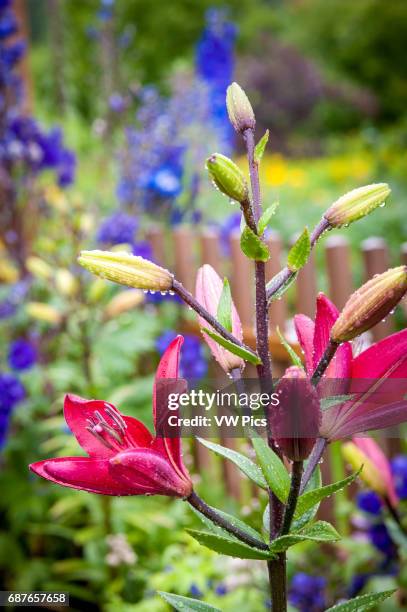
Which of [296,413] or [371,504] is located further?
[371,504]

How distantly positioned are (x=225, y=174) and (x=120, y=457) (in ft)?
0.53

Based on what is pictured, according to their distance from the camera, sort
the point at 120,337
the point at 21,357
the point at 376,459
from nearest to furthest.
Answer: the point at 376,459, the point at 21,357, the point at 120,337

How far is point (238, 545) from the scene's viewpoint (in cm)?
42

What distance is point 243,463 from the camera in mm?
456

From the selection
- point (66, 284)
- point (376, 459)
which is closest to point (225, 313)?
point (376, 459)

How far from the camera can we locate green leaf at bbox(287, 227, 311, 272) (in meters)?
0.41

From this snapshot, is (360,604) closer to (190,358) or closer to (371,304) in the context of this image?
(371,304)

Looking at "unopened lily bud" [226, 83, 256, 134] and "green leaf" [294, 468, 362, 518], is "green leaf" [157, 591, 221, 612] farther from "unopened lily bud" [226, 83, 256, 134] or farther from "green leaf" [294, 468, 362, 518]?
"unopened lily bud" [226, 83, 256, 134]

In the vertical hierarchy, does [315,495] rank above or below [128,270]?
below

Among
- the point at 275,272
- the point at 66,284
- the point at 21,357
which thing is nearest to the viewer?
the point at 66,284

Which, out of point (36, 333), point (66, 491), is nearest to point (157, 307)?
point (36, 333)

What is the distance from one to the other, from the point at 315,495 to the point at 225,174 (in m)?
0.19

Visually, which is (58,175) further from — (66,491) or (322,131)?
(322,131)

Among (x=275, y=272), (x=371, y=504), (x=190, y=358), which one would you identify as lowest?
(x=371, y=504)
